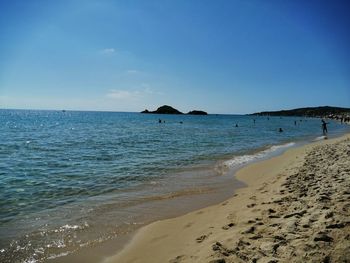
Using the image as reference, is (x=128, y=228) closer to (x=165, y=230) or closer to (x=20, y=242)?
(x=165, y=230)

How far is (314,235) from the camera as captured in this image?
534 cm

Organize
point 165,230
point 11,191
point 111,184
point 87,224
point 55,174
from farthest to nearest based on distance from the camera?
1. point 55,174
2. point 111,184
3. point 11,191
4. point 87,224
5. point 165,230

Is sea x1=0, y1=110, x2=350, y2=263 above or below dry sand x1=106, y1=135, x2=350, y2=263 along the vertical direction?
below

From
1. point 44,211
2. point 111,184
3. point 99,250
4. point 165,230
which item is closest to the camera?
point 99,250

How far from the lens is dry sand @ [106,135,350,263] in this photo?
5016 mm

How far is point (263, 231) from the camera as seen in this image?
6.10 meters

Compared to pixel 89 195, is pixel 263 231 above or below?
above

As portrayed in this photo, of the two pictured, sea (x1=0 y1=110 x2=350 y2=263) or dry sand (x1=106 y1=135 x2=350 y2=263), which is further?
sea (x1=0 y1=110 x2=350 y2=263)

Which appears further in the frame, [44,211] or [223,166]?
[223,166]

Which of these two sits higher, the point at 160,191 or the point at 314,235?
the point at 314,235

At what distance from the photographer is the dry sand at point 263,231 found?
5016 millimetres

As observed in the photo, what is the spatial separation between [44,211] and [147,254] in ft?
15.2

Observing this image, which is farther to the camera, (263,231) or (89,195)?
(89,195)

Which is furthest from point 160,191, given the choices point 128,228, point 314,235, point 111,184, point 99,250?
point 314,235
